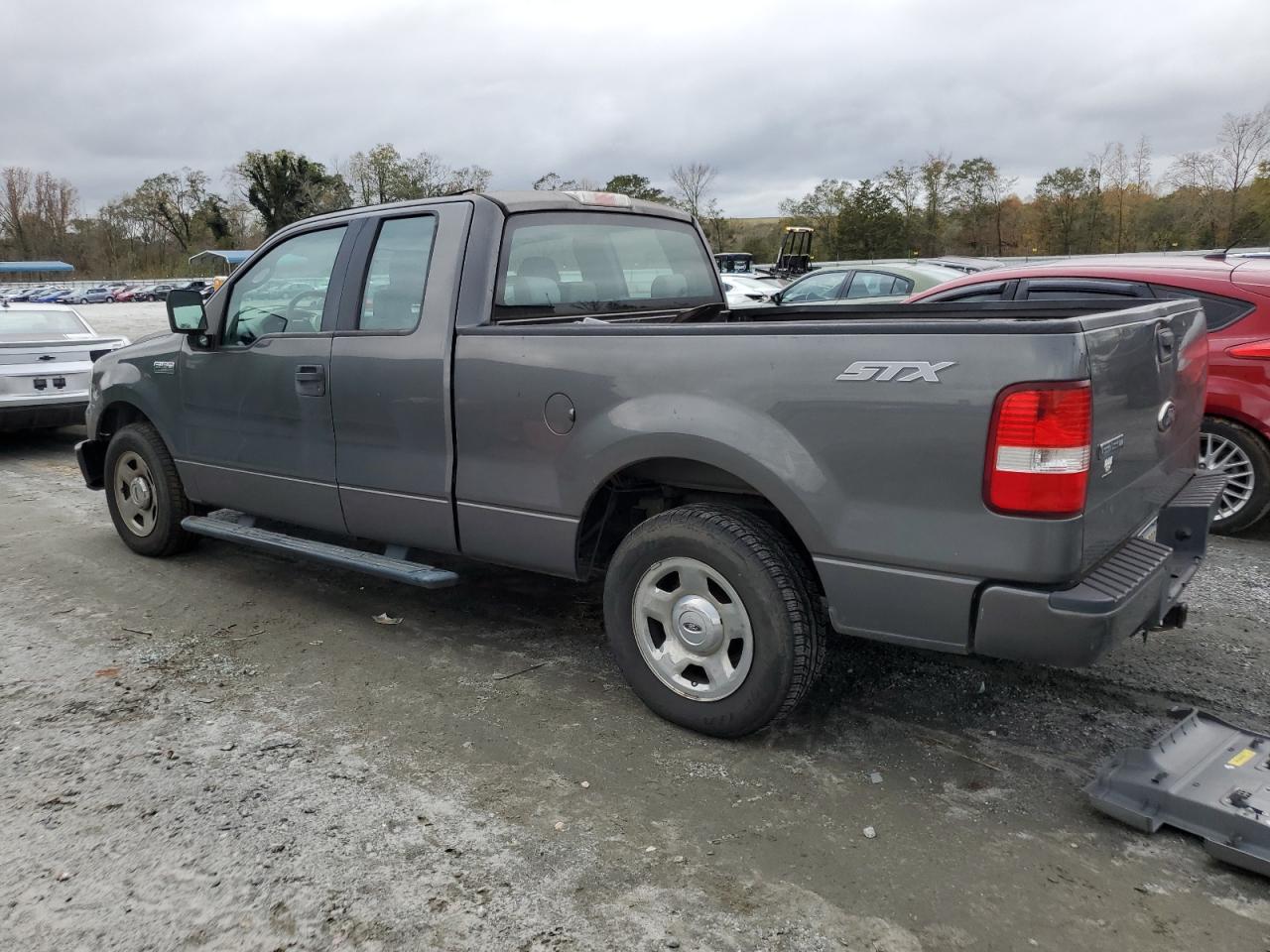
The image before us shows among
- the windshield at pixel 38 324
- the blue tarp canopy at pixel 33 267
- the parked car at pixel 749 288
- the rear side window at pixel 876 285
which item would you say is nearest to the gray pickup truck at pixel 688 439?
the windshield at pixel 38 324

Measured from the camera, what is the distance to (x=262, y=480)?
15.9 feet

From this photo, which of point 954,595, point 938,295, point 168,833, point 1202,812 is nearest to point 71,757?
point 168,833

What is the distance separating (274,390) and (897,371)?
3.11 meters

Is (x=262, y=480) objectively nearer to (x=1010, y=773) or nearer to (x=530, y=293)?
(x=530, y=293)

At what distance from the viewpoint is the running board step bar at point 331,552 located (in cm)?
412

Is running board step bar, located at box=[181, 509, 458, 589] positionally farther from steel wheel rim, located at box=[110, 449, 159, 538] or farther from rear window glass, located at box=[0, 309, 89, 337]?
rear window glass, located at box=[0, 309, 89, 337]

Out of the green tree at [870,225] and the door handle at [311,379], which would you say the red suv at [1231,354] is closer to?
the door handle at [311,379]

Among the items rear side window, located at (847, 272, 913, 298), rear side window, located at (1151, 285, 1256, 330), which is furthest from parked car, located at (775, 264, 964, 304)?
rear side window, located at (1151, 285, 1256, 330)

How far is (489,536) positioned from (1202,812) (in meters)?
2.61

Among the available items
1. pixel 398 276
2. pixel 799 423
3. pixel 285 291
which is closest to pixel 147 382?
pixel 285 291

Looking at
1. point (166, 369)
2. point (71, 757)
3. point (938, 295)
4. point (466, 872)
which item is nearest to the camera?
point (466, 872)

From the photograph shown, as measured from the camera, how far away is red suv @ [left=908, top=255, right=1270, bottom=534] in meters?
5.53

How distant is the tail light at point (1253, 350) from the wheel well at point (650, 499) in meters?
3.69

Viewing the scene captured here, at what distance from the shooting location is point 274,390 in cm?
466
